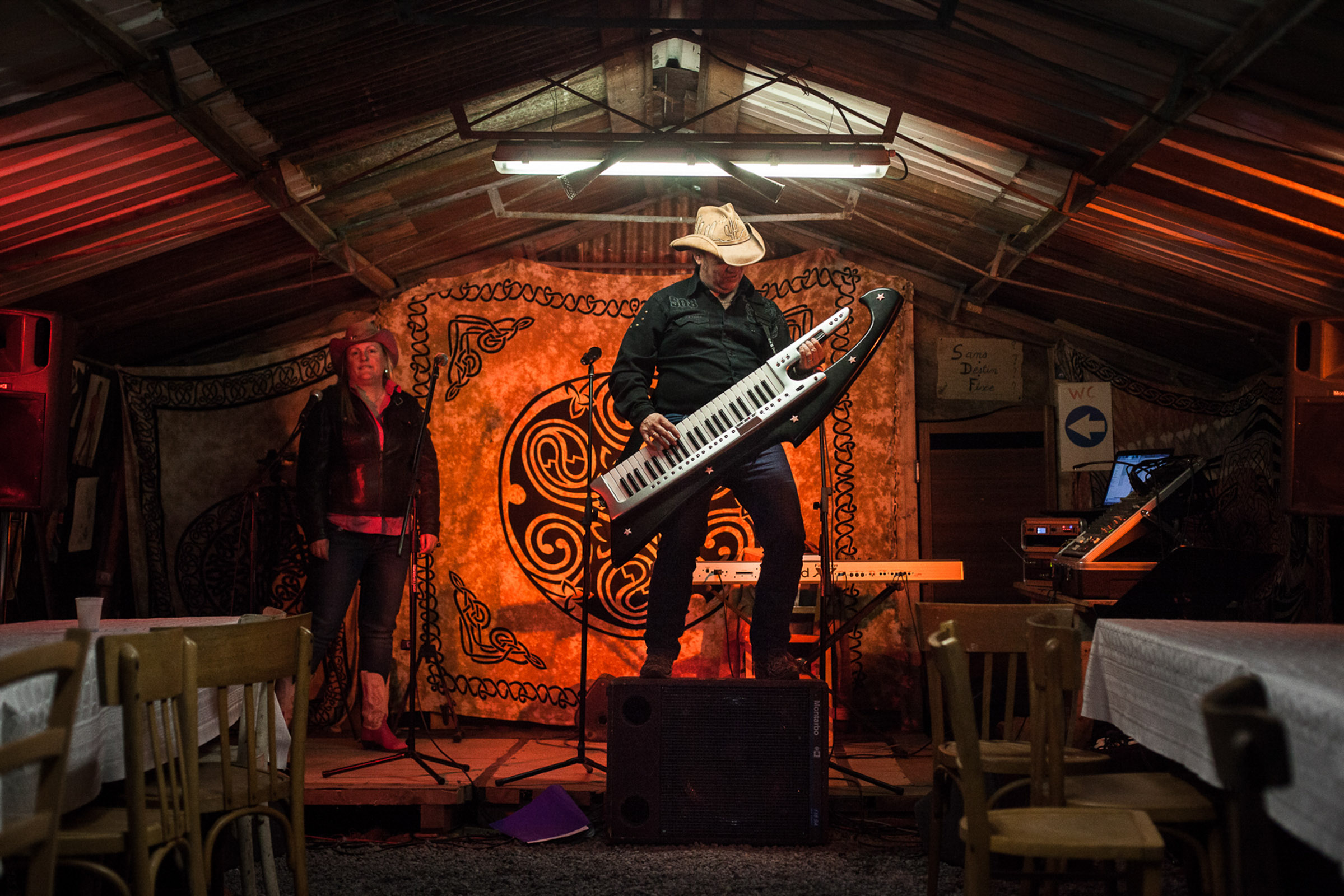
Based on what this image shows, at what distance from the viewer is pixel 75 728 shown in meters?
2.28

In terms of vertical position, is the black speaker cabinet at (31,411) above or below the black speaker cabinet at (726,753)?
above

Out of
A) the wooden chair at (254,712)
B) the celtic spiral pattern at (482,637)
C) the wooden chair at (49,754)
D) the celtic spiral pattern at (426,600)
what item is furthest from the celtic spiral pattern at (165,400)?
the wooden chair at (49,754)

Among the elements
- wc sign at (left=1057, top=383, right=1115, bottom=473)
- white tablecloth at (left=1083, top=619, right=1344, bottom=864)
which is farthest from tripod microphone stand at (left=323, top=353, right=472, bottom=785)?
wc sign at (left=1057, top=383, right=1115, bottom=473)

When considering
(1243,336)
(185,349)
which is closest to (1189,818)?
(1243,336)

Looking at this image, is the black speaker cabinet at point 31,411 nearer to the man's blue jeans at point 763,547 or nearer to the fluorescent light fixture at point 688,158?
the fluorescent light fixture at point 688,158

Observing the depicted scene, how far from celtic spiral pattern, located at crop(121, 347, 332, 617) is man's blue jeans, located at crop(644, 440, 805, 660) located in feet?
9.89

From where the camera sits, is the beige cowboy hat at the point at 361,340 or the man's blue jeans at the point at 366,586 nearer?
the man's blue jeans at the point at 366,586

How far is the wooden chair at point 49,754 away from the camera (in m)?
1.68

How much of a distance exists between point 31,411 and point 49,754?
2.57 metres

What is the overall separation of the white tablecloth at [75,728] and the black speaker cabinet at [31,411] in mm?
915

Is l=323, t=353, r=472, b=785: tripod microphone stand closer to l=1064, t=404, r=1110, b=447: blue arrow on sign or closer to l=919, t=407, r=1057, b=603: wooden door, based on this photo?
l=919, t=407, r=1057, b=603: wooden door

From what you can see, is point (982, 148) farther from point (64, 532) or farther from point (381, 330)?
point (64, 532)

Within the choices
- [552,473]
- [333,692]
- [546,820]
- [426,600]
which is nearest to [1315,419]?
[546,820]

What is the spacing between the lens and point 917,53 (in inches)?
142
